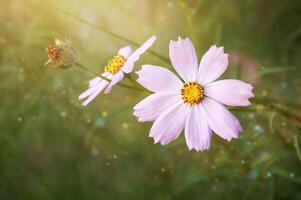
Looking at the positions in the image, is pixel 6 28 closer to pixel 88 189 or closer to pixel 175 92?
pixel 88 189

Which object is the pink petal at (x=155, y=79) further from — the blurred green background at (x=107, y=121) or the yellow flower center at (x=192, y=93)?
the blurred green background at (x=107, y=121)

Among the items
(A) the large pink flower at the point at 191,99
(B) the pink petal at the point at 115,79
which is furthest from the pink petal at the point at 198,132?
(B) the pink petal at the point at 115,79

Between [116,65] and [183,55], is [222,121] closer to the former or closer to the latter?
[183,55]

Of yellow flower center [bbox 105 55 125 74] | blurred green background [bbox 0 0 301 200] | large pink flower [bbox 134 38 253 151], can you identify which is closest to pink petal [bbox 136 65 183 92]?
large pink flower [bbox 134 38 253 151]

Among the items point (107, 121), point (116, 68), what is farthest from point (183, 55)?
point (107, 121)

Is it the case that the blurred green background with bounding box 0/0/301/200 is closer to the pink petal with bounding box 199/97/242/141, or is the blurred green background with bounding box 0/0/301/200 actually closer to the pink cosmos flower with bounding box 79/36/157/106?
the pink cosmos flower with bounding box 79/36/157/106

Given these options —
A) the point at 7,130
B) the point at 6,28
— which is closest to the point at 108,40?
the point at 6,28
